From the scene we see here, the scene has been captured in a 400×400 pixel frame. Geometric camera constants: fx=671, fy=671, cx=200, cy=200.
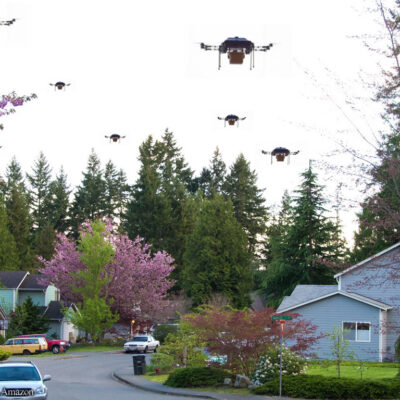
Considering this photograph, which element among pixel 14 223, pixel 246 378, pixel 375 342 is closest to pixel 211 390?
pixel 246 378

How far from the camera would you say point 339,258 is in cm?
5962

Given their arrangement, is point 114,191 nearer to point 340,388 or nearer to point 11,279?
point 11,279

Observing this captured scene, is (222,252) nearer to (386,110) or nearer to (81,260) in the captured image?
(81,260)

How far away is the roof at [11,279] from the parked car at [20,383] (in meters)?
44.5

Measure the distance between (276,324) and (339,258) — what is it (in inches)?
1419

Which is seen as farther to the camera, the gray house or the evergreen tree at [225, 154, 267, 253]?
the evergreen tree at [225, 154, 267, 253]

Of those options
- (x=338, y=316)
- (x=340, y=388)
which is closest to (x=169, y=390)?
(x=340, y=388)

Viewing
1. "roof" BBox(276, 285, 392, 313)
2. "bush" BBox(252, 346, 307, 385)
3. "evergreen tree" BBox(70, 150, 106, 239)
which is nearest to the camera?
"bush" BBox(252, 346, 307, 385)

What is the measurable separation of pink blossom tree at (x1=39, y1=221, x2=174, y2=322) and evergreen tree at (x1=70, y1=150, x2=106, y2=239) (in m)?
31.9

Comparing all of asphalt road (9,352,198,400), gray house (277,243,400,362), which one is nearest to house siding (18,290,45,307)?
asphalt road (9,352,198,400)

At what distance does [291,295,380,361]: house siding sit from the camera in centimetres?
3794

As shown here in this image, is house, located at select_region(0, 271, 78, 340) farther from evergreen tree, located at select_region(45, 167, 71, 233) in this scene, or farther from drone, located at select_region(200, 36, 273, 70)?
drone, located at select_region(200, 36, 273, 70)

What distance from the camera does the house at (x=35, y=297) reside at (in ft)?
196

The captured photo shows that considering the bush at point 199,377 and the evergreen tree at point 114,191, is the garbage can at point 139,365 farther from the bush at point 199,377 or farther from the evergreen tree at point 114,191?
the evergreen tree at point 114,191
